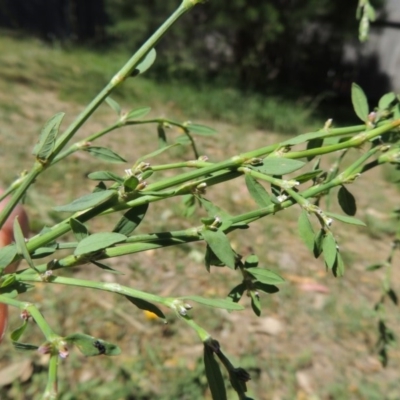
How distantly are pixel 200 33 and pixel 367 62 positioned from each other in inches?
52.2

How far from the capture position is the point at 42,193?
202 cm

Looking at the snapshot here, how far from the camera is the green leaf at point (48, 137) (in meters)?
0.38

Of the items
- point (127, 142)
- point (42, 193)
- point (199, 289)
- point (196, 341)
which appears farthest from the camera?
point (127, 142)

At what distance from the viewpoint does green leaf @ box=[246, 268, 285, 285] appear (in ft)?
1.26

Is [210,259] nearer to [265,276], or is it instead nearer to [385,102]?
[265,276]

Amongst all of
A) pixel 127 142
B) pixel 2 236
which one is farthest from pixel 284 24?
pixel 2 236

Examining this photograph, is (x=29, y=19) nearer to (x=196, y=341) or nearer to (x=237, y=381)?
(x=196, y=341)

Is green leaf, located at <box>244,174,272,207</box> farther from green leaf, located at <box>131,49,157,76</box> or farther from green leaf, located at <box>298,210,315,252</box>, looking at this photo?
green leaf, located at <box>131,49,157,76</box>

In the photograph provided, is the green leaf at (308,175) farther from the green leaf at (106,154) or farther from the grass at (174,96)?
the grass at (174,96)

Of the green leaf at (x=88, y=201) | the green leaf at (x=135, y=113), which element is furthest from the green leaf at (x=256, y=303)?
the green leaf at (x=135, y=113)

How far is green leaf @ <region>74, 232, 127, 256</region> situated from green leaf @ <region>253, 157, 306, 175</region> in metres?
0.10

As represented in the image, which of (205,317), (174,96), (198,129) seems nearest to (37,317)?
(198,129)

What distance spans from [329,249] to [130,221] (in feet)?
0.42

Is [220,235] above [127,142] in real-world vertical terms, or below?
below
